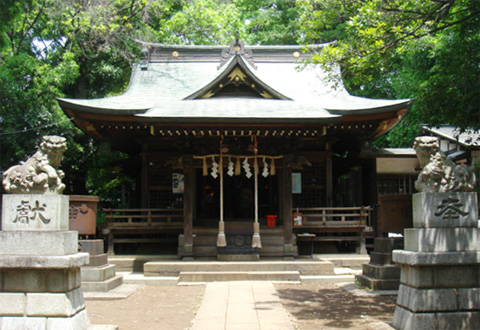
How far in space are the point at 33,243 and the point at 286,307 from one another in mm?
4654

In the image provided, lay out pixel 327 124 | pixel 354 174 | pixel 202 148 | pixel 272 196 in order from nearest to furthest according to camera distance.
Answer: pixel 327 124 → pixel 202 148 → pixel 272 196 → pixel 354 174

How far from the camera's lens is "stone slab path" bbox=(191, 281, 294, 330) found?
692 cm

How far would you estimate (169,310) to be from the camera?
8344 millimetres

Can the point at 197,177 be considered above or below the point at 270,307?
above

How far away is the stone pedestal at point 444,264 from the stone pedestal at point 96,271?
6464 millimetres

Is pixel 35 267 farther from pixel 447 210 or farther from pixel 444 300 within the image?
pixel 447 210

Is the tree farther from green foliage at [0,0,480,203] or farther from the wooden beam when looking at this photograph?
the wooden beam

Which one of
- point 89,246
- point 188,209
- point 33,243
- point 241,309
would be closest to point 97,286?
point 89,246

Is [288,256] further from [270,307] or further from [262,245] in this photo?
[270,307]

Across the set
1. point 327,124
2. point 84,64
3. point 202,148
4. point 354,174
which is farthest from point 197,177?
point 84,64

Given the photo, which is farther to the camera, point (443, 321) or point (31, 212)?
point (31, 212)

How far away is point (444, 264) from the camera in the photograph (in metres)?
5.47

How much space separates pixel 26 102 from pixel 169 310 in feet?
40.1

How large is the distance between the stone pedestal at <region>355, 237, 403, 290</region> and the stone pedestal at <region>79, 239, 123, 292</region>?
5.68 metres
